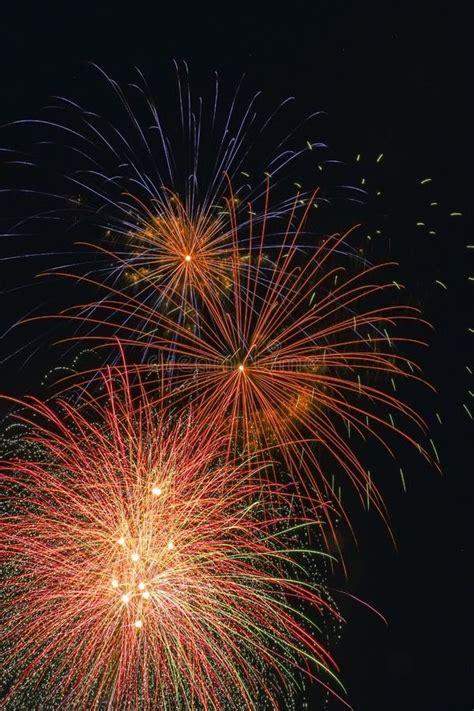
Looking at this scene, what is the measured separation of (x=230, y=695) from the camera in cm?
1134

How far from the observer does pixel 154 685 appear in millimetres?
11133

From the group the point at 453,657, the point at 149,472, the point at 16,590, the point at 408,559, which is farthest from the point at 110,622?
the point at 453,657

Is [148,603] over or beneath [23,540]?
beneath

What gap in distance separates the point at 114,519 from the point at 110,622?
52.2 inches

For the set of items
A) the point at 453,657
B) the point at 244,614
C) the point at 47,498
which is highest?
the point at 47,498

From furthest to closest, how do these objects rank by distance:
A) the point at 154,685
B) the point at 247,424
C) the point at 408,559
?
1. the point at 408,559
2. the point at 154,685
3. the point at 247,424

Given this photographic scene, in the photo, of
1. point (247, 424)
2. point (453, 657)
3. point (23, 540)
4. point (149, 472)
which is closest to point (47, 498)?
point (23, 540)

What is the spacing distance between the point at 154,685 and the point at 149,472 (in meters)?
3.01

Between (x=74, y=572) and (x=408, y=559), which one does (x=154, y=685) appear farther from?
(x=408, y=559)

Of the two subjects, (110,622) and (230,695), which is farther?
(230,695)

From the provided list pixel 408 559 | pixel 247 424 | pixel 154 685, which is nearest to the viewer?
pixel 247 424

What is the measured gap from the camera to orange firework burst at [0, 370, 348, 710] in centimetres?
1026

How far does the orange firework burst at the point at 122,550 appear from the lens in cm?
1026

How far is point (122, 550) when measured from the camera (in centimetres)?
1019
